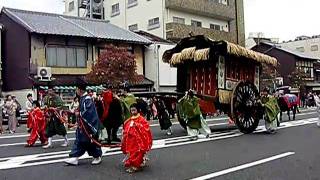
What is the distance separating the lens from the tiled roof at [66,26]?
31156 mm

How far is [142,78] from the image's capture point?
119 ft

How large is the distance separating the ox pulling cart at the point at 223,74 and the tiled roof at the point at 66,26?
16.5m

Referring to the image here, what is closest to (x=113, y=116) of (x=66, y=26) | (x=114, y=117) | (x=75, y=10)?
(x=114, y=117)

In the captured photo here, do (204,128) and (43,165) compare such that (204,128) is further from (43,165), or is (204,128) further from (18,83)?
(18,83)

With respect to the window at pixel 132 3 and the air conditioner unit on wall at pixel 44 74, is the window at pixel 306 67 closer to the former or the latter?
the window at pixel 132 3

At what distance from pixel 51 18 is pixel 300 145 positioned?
26.1 metres

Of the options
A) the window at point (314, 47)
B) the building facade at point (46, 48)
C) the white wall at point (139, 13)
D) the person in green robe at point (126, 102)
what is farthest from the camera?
the window at point (314, 47)

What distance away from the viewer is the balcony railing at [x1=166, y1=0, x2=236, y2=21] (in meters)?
41.6

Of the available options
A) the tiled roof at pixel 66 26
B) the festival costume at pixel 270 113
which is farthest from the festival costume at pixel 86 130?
the tiled roof at pixel 66 26

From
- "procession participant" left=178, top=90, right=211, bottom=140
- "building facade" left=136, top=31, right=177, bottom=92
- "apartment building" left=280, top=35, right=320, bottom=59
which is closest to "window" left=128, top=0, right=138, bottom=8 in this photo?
"building facade" left=136, top=31, right=177, bottom=92

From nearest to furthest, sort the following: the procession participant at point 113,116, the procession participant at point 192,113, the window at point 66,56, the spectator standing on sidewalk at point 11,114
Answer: the procession participant at point 113,116 < the procession participant at point 192,113 < the spectator standing on sidewalk at point 11,114 < the window at point 66,56

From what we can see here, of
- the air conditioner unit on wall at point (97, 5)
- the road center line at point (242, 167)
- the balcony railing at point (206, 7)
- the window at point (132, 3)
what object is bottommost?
the road center line at point (242, 167)

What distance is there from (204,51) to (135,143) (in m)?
7.15

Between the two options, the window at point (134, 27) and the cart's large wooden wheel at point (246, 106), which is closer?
the cart's large wooden wheel at point (246, 106)
